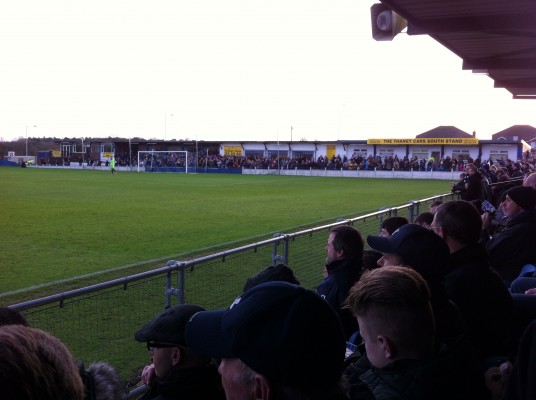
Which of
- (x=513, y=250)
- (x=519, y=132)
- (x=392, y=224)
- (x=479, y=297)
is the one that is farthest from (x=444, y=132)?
(x=479, y=297)

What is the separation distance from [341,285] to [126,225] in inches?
496

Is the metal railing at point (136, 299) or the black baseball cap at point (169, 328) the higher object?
the black baseball cap at point (169, 328)

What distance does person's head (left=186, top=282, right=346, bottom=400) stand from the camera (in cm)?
149

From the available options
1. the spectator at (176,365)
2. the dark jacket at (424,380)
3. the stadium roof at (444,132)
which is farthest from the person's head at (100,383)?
the stadium roof at (444,132)

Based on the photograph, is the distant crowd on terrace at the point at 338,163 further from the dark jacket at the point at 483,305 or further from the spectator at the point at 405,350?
the spectator at the point at 405,350

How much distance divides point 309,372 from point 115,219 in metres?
16.5

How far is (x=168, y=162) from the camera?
2660 inches

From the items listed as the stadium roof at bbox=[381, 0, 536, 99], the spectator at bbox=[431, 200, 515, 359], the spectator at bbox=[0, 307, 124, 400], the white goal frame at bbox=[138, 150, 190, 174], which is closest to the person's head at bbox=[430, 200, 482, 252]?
the spectator at bbox=[431, 200, 515, 359]

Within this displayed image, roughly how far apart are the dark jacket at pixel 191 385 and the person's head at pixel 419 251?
4.55ft

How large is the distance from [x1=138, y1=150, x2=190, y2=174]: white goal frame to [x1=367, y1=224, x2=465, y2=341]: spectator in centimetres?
5576

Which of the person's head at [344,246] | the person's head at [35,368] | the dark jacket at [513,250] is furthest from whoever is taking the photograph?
the dark jacket at [513,250]

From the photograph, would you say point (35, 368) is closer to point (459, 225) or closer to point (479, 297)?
point (479, 297)

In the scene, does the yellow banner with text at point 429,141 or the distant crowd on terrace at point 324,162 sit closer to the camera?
the distant crowd on terrace at point 324,162

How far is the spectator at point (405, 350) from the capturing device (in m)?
2.18
